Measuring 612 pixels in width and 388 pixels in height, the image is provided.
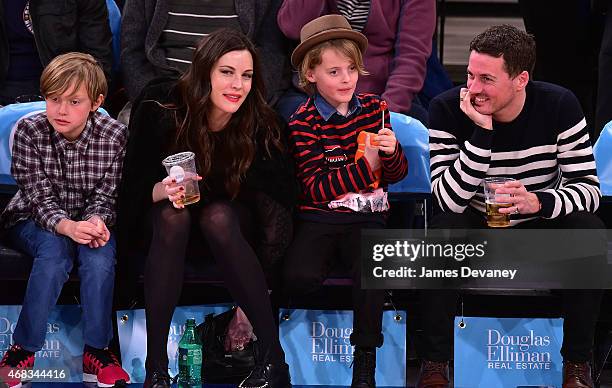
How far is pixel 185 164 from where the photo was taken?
383cm

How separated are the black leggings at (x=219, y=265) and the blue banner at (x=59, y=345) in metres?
0.43

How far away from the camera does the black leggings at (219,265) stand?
3.89 metres

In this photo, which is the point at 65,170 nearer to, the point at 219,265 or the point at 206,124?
the point at 206,124

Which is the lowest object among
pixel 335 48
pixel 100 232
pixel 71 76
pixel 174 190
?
pixel 100 232

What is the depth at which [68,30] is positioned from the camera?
4973mm

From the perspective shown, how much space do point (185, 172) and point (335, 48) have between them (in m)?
0.77

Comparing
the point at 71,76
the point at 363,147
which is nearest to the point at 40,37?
the point at 71,76

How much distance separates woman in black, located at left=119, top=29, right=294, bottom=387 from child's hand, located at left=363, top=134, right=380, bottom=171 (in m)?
0.29

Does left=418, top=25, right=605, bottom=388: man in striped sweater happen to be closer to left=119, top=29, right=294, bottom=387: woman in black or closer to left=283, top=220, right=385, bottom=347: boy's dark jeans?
left=283, top=220, right=385, bottom=347: boy's dark jeans

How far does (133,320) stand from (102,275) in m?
0.24

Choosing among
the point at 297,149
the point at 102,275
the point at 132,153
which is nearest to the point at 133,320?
the point at 102,275

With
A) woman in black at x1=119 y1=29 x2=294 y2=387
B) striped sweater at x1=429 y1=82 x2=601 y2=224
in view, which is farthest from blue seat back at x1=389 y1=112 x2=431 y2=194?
woman in black at x1=119 y1=29 x2=294 y2=387

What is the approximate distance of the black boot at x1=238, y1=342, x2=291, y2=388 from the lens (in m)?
3.88

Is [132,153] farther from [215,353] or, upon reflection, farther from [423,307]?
[423,307]
